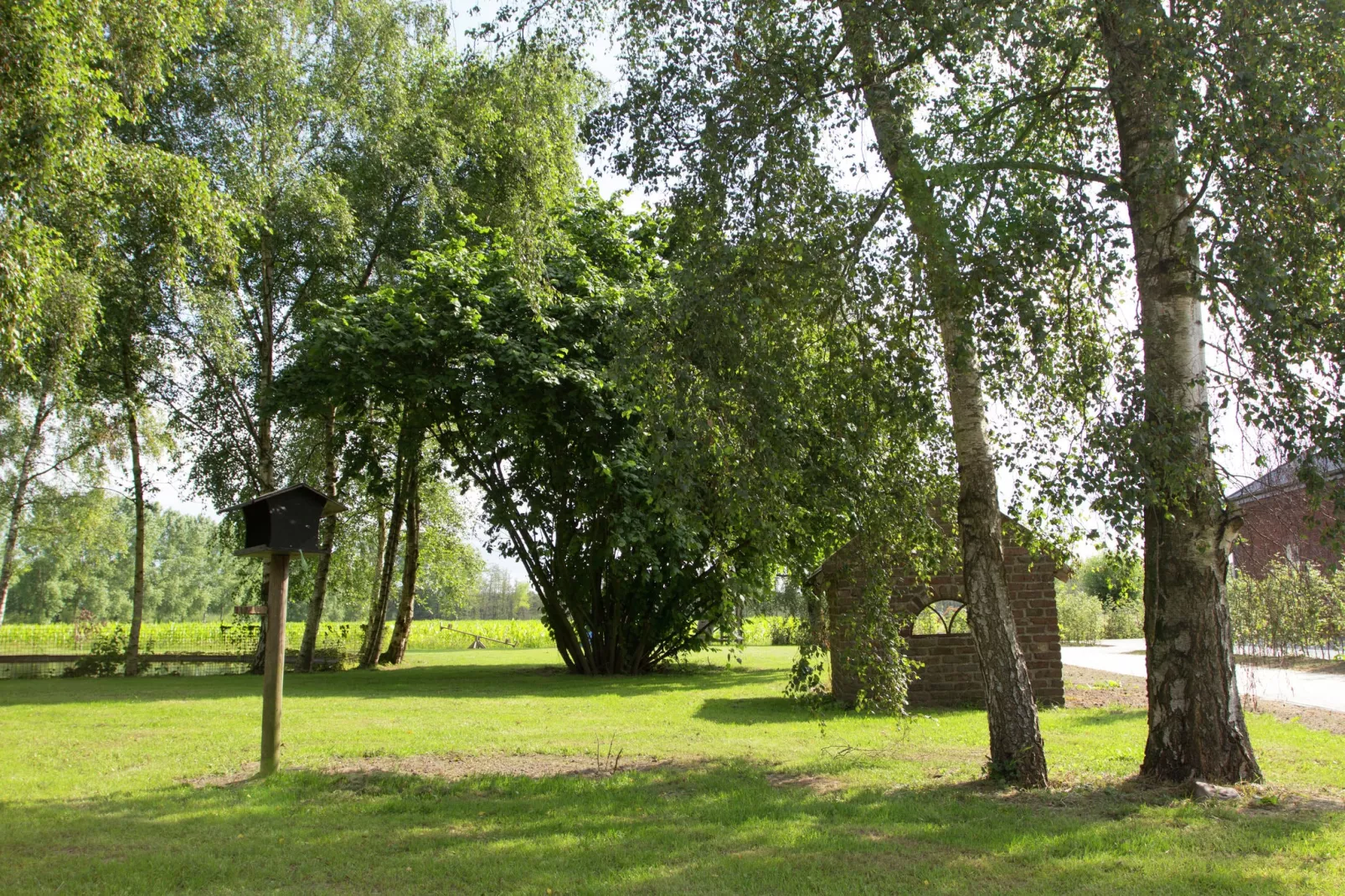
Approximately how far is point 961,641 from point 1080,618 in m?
27.8

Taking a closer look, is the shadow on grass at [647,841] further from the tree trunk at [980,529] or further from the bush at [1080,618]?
the bush at [1080,618]

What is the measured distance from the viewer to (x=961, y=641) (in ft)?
47.5

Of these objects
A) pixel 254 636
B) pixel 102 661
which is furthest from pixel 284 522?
pixel 254 636

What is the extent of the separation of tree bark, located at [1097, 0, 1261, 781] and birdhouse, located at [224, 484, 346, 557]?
7.22m

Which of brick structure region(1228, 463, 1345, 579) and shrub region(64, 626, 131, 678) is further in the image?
shrub region(64, 626, 131, 678)

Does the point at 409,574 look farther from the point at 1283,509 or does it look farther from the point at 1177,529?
the point at 1283,509

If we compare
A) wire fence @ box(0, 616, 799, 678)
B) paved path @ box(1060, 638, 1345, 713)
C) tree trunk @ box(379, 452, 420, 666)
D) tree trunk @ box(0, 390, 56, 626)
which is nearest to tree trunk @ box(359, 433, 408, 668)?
tree trunk @ box(379, 452, 420, 666)

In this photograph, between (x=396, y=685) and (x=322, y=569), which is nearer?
(x=396, y=685)

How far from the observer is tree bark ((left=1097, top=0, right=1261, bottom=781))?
6.92 m

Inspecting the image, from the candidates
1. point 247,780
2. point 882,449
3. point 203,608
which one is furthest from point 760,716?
point 203,608

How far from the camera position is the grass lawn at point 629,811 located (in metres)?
5.39

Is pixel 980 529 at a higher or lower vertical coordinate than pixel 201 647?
higher

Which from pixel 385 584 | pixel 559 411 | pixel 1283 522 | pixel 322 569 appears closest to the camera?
pixel 1283 522

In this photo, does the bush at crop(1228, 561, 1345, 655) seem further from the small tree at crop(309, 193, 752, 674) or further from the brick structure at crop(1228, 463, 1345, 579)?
the small tree at crop(309, 193, 752, 674)
